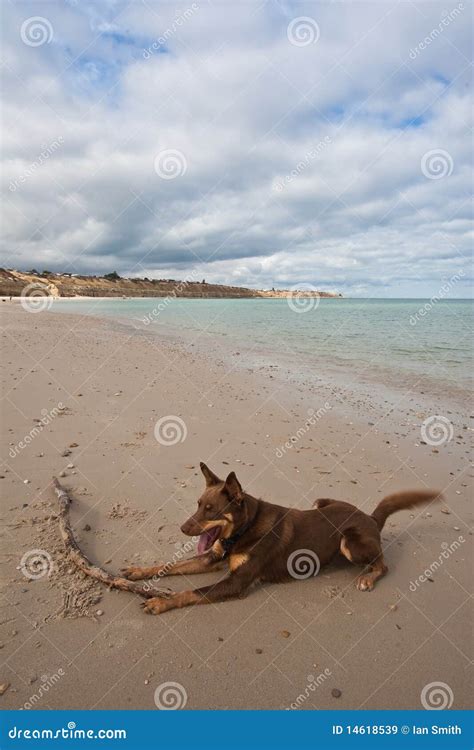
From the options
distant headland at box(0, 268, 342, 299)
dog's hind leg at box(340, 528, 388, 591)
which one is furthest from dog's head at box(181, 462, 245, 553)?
distant headland at box(0, 268, 342, 299)

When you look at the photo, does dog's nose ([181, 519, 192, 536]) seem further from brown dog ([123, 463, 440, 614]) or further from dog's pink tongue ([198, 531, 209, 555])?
dog's pink tongue ([198, 531, 209, 555])

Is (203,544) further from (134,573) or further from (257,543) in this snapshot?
(134,573)

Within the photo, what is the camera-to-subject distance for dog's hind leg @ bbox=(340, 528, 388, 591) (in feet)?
14.6

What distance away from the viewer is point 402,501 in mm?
4941

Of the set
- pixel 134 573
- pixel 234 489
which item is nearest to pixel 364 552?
pixel 234 489

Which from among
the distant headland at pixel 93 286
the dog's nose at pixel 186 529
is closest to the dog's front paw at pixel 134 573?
the dog's nose at pixel 186 529

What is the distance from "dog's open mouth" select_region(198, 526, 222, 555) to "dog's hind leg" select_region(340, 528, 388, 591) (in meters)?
1.37

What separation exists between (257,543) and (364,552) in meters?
→ 1.18

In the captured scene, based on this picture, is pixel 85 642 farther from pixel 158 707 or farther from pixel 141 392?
pixel 141 392

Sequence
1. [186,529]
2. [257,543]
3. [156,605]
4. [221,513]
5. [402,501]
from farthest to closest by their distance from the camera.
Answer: [402,501] → [257,543] → [221,513] → [186,529] → [156,605]

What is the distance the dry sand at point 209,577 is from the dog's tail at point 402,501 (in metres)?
0.44

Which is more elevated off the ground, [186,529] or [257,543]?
[257,543]

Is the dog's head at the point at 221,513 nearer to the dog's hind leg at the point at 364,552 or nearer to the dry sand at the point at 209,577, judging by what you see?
the dry sand at the point at 209,577

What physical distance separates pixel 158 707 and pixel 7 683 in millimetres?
1088
